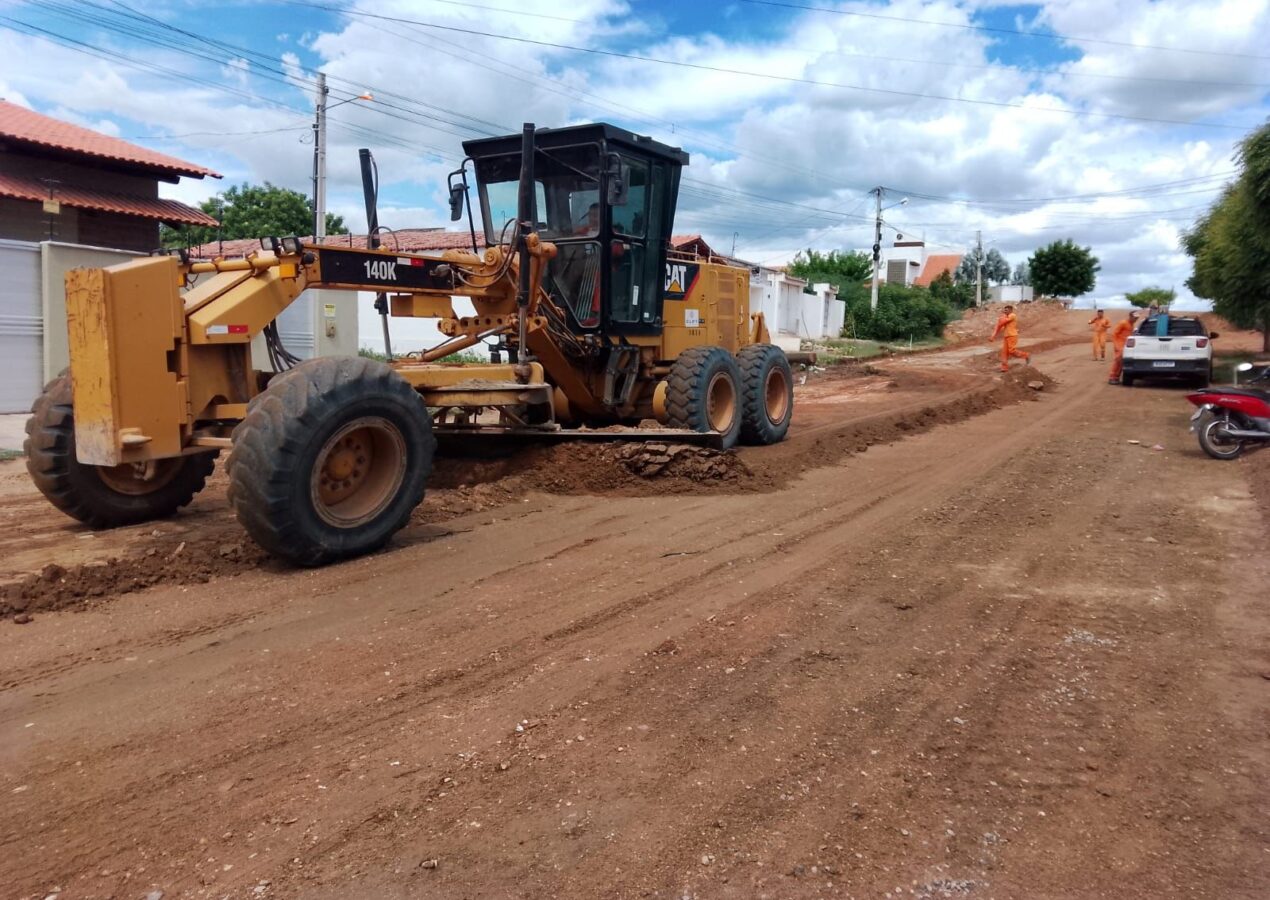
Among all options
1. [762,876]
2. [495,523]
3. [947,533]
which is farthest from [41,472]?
[947,533]

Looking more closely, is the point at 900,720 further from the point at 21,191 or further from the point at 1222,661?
the point at 21,191

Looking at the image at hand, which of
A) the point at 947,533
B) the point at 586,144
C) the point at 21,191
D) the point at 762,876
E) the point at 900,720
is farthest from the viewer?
the point at 21,191

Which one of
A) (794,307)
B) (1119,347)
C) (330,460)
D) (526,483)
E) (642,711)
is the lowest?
(642,711)

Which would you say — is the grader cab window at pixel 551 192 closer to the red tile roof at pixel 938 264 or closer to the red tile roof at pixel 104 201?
the red tile roof at pixel 104 201

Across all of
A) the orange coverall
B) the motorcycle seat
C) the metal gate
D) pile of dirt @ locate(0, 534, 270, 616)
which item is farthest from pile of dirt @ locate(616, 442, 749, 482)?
the orange coverall

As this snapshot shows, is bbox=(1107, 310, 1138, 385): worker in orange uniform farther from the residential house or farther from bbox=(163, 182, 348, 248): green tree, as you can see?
bbox=(163, 182, 348, 248): green tree

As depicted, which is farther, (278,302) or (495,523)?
(495,523)

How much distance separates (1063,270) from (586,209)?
2825 inches

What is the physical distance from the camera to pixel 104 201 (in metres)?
20.1

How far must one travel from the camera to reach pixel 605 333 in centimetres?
912

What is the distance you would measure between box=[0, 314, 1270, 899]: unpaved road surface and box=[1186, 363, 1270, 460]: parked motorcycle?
425 centimetres

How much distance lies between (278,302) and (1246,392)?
34.8 ft

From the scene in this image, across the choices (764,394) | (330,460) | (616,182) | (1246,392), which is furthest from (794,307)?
(330,460)

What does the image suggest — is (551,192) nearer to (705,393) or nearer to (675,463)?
(705,393)
